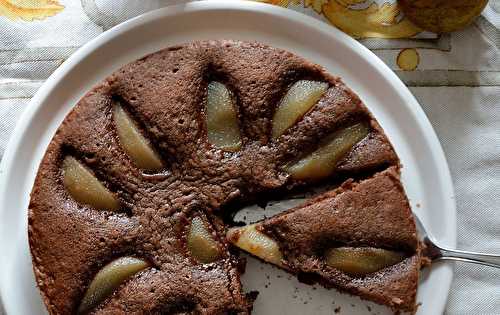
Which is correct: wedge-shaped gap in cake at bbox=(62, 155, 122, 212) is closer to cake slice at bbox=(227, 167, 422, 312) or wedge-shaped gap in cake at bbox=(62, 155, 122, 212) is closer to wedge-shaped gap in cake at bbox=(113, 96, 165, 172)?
wedge-shaped gap in cake at bbox=(113, 96, 165, 172)

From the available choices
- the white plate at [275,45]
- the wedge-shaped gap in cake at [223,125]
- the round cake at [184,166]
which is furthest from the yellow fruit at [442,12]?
the wedge-shaped gap in cake at [223,125]

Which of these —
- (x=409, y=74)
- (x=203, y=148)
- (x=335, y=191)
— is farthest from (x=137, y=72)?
(x=409, y=74)

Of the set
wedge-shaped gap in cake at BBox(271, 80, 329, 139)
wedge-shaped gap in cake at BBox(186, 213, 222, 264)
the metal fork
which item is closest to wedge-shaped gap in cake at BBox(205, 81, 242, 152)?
wedge-shaped gap in cake at BBox(271, 80, 329, 139)

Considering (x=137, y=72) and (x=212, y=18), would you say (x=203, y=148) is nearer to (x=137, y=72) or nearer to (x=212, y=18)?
(x=137, y=72)

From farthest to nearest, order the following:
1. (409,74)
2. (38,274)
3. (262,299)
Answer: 1. (409,74)
2. (262,299)
3. (38,274)

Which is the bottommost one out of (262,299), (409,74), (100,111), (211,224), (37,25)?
(262,299)

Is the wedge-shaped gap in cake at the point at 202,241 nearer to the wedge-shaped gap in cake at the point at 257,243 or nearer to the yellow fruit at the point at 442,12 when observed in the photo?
the wedge-shaped gap in cake at the point at 257,243
